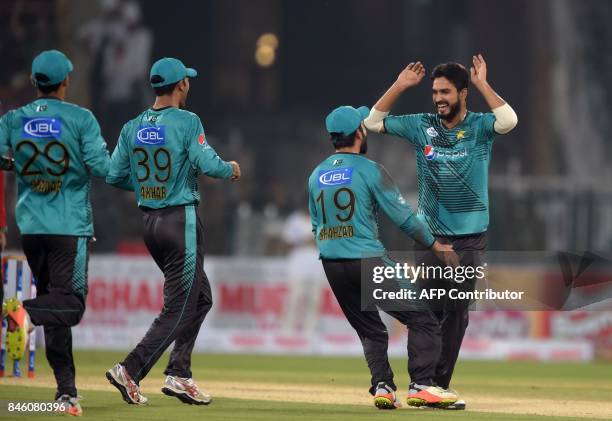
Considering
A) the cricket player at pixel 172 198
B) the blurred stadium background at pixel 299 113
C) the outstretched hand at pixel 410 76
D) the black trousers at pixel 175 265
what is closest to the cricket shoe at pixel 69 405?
the cricket player at pixel 172 198

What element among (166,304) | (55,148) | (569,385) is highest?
(55,148)

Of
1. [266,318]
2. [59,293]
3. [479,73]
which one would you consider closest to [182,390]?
[59,293]

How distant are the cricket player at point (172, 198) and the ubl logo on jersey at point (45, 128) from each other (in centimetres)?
83

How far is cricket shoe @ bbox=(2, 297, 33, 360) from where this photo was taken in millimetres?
12836

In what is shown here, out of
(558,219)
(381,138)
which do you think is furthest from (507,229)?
Answer: (381,138)

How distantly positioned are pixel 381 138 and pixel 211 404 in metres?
15.4

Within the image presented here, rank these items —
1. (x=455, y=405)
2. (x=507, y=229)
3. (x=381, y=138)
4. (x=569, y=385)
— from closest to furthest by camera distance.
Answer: (x=455, y=405)
(x=569, y=385)
(x=507, y=229)
(x=381, y=138)

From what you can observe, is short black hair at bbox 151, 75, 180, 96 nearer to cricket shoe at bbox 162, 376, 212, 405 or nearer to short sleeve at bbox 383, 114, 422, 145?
short sleeve at bbox 383, 114, 422, 145

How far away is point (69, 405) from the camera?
9.47 metres

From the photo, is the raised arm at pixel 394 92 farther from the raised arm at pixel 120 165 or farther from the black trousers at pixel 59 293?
the black trousers at pixel 59 293

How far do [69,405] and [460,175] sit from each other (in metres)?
3.38

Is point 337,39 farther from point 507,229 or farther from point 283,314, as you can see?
point 283,314

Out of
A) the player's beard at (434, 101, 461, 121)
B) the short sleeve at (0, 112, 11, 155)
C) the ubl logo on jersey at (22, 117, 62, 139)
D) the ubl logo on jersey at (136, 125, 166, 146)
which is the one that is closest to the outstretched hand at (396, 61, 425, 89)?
the player's beard at (434, 101, 461, 121)

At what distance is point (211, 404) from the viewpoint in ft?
34.8
